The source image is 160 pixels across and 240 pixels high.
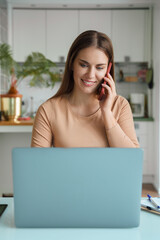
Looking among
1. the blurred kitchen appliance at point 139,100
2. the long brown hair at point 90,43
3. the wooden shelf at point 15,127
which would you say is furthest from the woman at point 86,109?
the blurred kitchen appliance at point 139,100

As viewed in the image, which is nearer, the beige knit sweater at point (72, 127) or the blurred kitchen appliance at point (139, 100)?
the beige knit sweater at point (72, 127)

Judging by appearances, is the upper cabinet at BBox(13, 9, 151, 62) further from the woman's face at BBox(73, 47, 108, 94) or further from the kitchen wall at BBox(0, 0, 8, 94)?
the woman's face at BBox(73, 47, 108, 94)

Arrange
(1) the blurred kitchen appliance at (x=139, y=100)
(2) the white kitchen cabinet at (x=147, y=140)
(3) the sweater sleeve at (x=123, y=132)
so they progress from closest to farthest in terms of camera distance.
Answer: (3) the sweater sleeve at (x=123, y=132) → (2) the white kitchen cabinet at (x=147, y=140) → (1) the blurred kitchen appliance at (x=139, y=100)

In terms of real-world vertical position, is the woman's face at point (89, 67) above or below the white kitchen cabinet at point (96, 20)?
below

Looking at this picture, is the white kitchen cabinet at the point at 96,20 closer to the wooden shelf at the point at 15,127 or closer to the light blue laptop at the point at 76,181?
the wooden shelf at the point at 15,127

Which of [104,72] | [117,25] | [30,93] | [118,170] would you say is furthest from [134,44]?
[118,170]

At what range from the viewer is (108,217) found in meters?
0.85

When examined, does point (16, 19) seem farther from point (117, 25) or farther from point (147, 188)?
point (147, 188)

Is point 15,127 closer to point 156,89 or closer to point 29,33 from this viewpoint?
point 29,33

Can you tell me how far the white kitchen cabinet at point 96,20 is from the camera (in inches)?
169

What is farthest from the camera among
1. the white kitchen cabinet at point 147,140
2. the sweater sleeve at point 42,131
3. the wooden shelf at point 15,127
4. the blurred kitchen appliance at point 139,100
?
the blurred kitchen appliance at point 139,100

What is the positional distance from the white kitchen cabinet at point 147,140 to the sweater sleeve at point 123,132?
2667 mm

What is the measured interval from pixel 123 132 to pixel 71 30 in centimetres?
331

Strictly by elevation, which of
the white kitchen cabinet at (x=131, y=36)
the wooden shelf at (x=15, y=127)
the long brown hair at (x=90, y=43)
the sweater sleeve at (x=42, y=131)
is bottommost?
the wooden shelf at (x=15, y=127)
